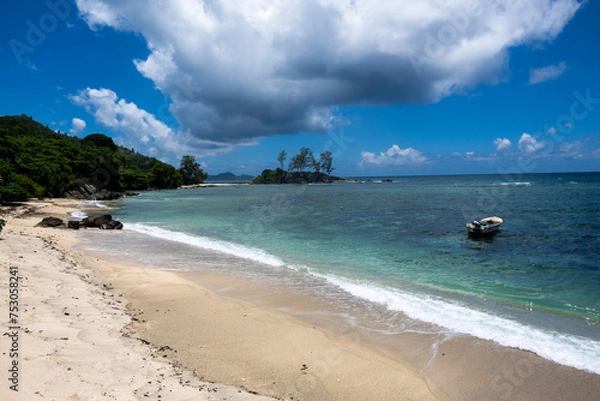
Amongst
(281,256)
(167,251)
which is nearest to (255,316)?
(281,256)

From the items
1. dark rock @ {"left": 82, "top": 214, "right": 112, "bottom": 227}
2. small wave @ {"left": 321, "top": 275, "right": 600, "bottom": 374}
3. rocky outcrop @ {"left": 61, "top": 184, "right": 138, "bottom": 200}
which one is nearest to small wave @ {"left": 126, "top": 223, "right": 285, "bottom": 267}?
dark rock @ {"left": 82, "top": 214, "right": 112, "bottom": 227}

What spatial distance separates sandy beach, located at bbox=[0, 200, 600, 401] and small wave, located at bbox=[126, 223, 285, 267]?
6968mm

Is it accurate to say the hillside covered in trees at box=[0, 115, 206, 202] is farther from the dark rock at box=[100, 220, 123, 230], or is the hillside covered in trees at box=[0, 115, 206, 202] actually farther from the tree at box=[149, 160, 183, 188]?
the dark rock at box=[100, 220, 123, 230]

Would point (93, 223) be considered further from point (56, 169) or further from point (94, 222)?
point (56, 169)

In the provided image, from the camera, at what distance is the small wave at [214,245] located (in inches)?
689

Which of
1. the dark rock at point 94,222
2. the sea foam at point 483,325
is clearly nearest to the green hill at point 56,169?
the dark rock at point 94,222

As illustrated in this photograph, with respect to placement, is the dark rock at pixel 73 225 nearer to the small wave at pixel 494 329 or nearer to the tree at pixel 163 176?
the small wave at pixel 494 329

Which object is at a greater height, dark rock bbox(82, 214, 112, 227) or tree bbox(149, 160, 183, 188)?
tree bbox(149, 160, 183, 188)

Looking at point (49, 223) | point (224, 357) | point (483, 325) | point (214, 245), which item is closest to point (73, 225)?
point (49, 223)

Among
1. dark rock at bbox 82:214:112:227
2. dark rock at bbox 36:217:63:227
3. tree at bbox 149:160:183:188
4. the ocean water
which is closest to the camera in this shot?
the ocean water

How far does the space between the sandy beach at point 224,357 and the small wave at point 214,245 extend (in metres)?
6.97

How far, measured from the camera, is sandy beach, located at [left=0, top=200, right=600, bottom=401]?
519 cm

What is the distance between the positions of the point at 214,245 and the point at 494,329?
16412 mm

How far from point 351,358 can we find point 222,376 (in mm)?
2746
